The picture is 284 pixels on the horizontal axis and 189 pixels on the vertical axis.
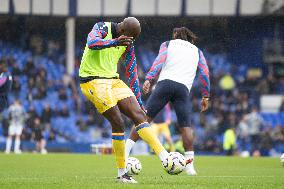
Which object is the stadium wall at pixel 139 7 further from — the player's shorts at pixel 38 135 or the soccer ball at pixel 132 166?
the soccer ball at pixel 132 166

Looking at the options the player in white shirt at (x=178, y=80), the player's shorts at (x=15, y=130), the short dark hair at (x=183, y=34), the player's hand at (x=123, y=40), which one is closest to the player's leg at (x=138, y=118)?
the player's hand at (x=123, y=40)

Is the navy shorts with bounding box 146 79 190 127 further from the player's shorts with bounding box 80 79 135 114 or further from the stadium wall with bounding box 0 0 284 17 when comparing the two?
the stadium wall with bounding box 0 0 284 17

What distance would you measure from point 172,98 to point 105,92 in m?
2.77

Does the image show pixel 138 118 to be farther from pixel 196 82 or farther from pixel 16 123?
pixel 196 82

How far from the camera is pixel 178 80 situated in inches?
470

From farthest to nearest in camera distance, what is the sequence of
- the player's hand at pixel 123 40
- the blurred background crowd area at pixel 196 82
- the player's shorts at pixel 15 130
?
the blurred background crowd area at pixel 196 82, the player's shorts at pixel 15 130, the player's hand at pixel 123 40

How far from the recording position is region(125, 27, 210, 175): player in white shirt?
1177cm

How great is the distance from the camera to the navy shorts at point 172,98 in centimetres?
1177

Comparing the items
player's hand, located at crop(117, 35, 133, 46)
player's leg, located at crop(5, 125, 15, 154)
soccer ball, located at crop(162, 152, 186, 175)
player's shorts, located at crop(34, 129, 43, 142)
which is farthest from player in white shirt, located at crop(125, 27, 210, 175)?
player's leg, located at crop(5, 125, 15, 154)

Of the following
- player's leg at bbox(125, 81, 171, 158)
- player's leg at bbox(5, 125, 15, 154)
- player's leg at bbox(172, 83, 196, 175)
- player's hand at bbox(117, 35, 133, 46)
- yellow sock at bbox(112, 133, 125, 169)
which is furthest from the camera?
player's leg at bbox(5, 125, 15, 154)

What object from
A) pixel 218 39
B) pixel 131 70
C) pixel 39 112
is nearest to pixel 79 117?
pixel 39 112

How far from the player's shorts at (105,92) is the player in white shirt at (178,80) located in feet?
6.57

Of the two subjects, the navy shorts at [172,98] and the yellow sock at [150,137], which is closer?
the yellow sock at [150,137]

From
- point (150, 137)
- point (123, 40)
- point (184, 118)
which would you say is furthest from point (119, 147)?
point (184, 118)
